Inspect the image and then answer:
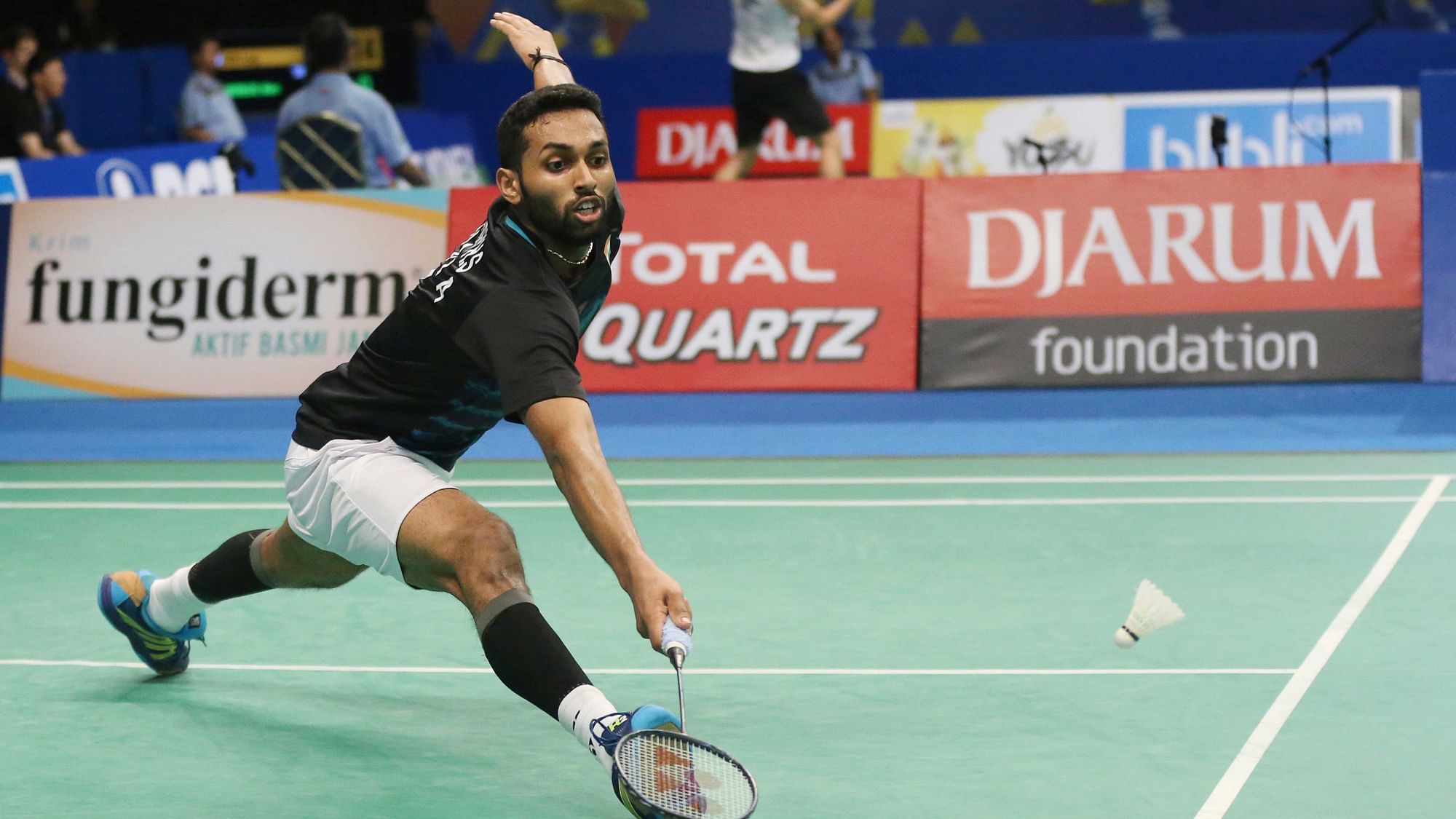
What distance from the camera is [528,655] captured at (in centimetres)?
326

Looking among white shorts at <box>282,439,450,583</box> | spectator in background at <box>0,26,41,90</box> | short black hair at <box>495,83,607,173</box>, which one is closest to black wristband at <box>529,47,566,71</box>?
short black hair at <box>495,83,607,173</box>

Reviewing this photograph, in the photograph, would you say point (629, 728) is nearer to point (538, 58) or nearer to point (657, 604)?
point (657, 604)

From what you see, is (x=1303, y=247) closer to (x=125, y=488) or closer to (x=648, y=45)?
(x=125, y=488)

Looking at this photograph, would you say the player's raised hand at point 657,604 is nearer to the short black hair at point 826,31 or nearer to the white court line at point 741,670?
the white court line at point 741,670

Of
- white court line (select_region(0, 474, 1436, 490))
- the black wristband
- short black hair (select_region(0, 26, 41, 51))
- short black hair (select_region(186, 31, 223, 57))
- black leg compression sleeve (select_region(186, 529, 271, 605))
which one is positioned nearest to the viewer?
black leg compression sleeve (select_region(186, 529, 271, 605))

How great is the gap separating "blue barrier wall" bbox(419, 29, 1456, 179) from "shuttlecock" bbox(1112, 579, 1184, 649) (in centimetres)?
1271

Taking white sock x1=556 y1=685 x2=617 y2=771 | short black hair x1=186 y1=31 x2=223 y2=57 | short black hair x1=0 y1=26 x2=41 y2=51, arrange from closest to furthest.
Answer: white sock x1=556 y1=685 x2=617 y2=771 → short black hair x1=0 y1=26 x2=41 y2=51 → short black hair x1=186 y1=31 x2=223 y2=57

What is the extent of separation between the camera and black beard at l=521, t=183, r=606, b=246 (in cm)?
347

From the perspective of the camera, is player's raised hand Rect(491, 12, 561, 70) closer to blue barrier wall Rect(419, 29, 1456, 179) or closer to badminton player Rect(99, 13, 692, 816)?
badminton player Rect(99, 13, 692, 816)

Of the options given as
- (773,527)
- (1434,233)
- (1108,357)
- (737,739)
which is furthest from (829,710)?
(1434,233)

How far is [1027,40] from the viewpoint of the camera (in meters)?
16.7

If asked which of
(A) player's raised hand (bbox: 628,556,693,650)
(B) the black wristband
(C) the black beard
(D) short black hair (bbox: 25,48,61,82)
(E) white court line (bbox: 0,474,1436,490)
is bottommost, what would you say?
(E) white court line (bbox: 0,474,1436,490)

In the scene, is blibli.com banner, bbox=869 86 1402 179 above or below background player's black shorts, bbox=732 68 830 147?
below

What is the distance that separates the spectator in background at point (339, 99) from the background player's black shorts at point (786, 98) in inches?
74.2
